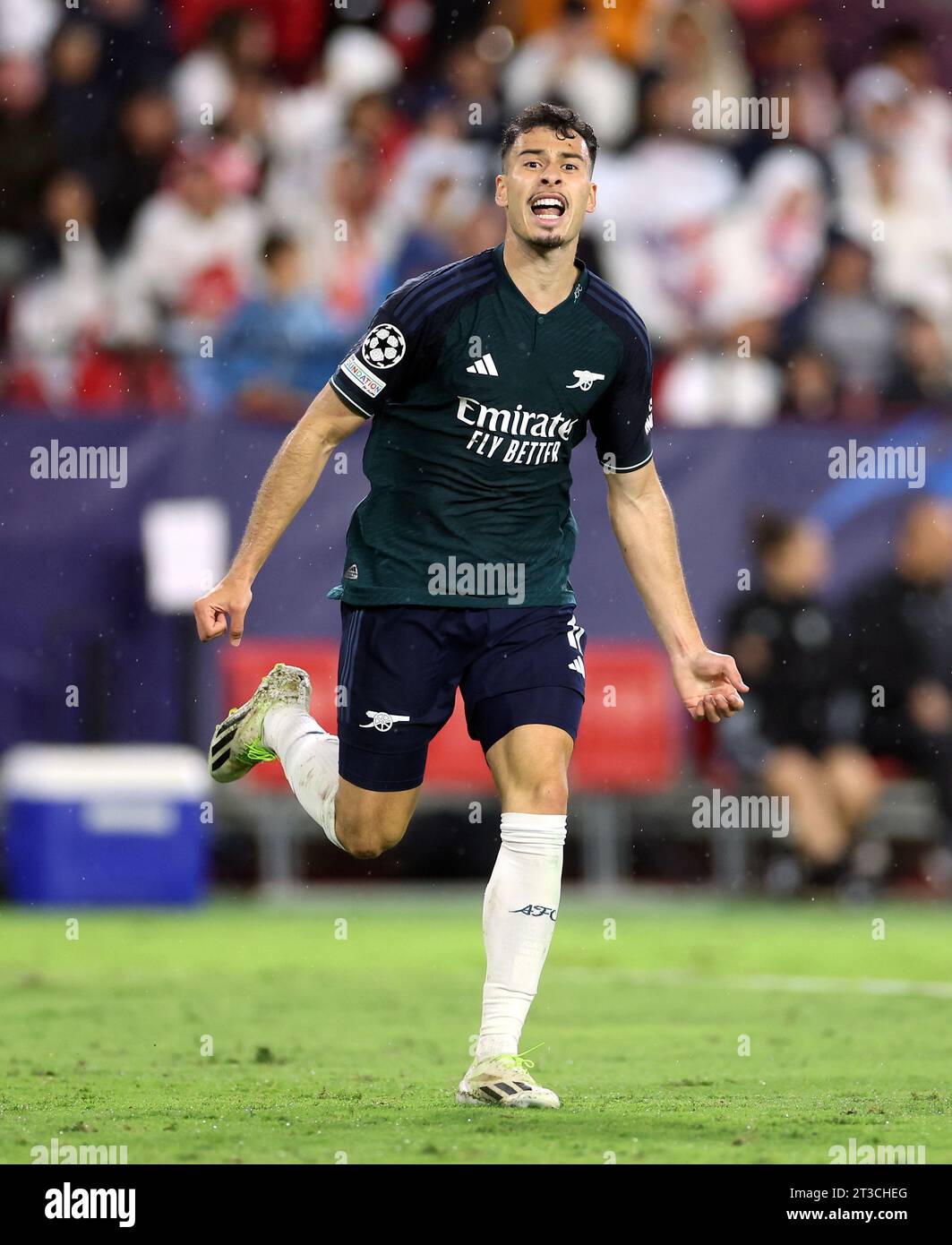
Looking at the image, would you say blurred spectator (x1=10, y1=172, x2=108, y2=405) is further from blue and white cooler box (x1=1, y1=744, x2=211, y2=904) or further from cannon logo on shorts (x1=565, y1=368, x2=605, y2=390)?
cannon logo on shorts (x1=565, y1=368, x2=605, y2=390)

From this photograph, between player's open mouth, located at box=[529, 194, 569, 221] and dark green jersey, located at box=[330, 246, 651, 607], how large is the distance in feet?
0.92

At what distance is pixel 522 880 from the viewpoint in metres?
6.41

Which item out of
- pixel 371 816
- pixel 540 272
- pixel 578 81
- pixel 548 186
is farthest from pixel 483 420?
pixel 578 81

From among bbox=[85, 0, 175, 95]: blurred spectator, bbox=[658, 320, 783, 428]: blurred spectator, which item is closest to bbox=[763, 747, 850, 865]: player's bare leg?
bbox=[658, 320, 783, 428]: blurred spectator

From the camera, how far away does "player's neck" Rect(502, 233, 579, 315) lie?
6531 millimetres

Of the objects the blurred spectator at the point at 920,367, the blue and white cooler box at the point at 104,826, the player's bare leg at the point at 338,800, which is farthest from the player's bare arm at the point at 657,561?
the blurred spectator at the point at 920,367

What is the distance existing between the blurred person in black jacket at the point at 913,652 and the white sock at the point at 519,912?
7.62 meters

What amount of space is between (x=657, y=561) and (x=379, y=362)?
3.51 feet

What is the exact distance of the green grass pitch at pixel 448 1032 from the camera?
18.4 feet

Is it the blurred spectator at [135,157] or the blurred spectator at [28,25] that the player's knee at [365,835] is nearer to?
the blurred spectator at [135,157]

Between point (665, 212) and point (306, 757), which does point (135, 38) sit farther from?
point (306, 757)
